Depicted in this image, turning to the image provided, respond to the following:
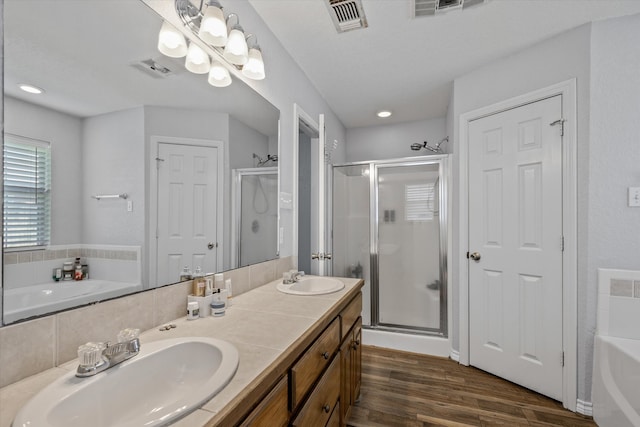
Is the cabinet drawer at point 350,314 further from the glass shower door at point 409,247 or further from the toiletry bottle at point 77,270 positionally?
the glass shower door at point 409,247

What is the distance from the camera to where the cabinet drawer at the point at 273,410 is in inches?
26.8

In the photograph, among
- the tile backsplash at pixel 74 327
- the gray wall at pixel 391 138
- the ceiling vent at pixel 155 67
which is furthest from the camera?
the gray wall at pixel 391 138

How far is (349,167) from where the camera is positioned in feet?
10.3

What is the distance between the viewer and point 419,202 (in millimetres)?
2879

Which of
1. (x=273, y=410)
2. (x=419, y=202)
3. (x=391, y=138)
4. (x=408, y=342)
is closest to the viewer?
(x=273, y=410)

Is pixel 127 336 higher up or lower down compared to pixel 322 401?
higher up

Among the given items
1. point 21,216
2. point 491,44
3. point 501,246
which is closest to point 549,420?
point 501,246

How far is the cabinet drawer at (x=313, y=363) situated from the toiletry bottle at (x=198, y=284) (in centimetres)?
51

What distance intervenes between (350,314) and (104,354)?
118 cm

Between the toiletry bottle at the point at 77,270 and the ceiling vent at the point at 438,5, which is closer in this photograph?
the toiletry bottle at the point at 77,270

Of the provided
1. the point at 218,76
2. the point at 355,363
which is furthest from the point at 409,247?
the point at 218,76

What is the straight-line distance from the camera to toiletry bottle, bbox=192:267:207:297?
117cm

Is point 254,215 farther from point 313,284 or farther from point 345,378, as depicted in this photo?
point 345,378

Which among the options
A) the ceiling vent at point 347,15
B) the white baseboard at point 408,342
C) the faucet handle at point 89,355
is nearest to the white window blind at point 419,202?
the white baseboard at point 408,342
